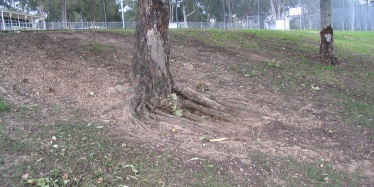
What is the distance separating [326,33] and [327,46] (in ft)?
1.24

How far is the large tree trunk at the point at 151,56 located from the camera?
230 inches

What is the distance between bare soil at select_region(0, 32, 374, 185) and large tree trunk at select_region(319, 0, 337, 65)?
304 cm

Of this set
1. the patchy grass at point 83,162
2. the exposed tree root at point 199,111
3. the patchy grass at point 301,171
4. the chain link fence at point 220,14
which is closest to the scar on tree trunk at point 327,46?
the exposed tree root at point 199,111

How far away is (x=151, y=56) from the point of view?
589 centimetres

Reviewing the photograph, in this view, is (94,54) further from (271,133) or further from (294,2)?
(294,2)

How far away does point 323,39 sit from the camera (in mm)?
10492

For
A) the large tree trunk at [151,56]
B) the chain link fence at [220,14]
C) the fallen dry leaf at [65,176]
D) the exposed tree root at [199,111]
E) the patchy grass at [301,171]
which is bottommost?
the patchy grass at [301,171]

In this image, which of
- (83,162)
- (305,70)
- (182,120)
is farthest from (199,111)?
(305,70)

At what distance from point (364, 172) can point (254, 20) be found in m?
26.9

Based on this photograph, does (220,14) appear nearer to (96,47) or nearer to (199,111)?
(96,47)

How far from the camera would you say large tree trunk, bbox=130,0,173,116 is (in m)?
5.84

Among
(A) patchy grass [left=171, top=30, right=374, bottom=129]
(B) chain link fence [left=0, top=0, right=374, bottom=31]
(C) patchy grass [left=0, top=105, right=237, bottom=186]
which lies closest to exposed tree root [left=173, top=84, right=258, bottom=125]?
(C) patchy grass [left=0, top=105, right=237, bottom=186]

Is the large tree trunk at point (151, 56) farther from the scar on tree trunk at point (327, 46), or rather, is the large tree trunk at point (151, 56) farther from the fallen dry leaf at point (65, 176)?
the scar on tree trunk at point (327, 46)

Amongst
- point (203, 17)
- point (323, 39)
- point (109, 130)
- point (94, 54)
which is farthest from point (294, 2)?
point (109, 130)
